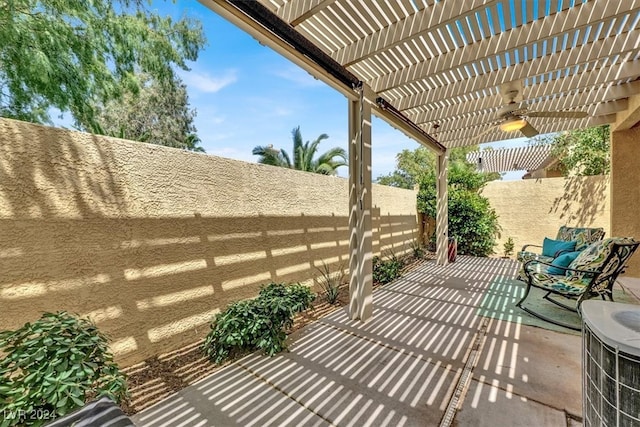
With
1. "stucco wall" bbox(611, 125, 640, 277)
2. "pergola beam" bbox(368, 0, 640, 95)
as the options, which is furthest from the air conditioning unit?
"stucco wall" bbox(611, 125, 640, 277)

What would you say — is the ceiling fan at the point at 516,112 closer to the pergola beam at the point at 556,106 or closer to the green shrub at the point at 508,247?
the pergola beam at the point at 556,106

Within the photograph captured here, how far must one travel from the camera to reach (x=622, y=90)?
373 centimetres

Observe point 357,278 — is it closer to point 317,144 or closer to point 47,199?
point 47,199

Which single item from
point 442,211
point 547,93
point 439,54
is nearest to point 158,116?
point 442,211

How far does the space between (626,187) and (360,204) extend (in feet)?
18.2

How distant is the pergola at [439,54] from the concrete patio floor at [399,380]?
2.34ft

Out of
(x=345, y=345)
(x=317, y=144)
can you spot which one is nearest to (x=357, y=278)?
(x=345, y=345)

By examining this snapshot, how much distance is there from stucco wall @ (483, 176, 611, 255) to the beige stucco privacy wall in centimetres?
681

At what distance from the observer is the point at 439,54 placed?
2.98 m

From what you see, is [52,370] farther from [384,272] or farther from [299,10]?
[384,272]

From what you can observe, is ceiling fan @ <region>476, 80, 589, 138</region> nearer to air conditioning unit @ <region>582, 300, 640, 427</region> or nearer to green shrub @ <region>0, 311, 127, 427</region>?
air conditioning unit @ <region>582, 300, 640, 427</region>

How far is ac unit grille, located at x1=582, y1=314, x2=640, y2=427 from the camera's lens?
2.66ft

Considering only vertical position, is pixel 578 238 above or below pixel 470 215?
below

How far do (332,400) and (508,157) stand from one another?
12126 millimetres
